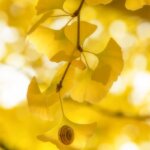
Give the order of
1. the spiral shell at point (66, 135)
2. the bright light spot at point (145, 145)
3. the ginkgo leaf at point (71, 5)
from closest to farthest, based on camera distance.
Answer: the spiral shell at point (66, 135) → the bright light spot at point (145, 145) → the ginkgo leaf at point (71, 5)

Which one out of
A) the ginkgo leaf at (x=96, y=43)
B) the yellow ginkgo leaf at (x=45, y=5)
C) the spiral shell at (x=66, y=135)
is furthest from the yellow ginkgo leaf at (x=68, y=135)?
the ginkgo leaf at (x=96, y=43)

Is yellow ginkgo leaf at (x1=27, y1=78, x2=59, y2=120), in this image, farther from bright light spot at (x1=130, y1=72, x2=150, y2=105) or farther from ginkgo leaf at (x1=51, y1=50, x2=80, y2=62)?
bright light spot at (x1=130, y1=72, x2=150, y2=105)

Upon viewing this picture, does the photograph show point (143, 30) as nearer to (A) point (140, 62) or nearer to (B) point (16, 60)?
(A) point (140, 62)

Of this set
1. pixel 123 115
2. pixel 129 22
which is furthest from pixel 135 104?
pixel 129 22

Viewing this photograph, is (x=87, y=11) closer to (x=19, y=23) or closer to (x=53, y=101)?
(x=19, y=23)

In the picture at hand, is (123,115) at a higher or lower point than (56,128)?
lower

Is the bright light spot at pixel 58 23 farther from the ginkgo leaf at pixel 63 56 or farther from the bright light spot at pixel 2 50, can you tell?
the ginkgo leaf at pixel 63 56

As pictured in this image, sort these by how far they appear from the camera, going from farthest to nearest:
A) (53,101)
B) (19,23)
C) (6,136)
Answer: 1. (19,23)
2. (6,136)
3. (53,101)
